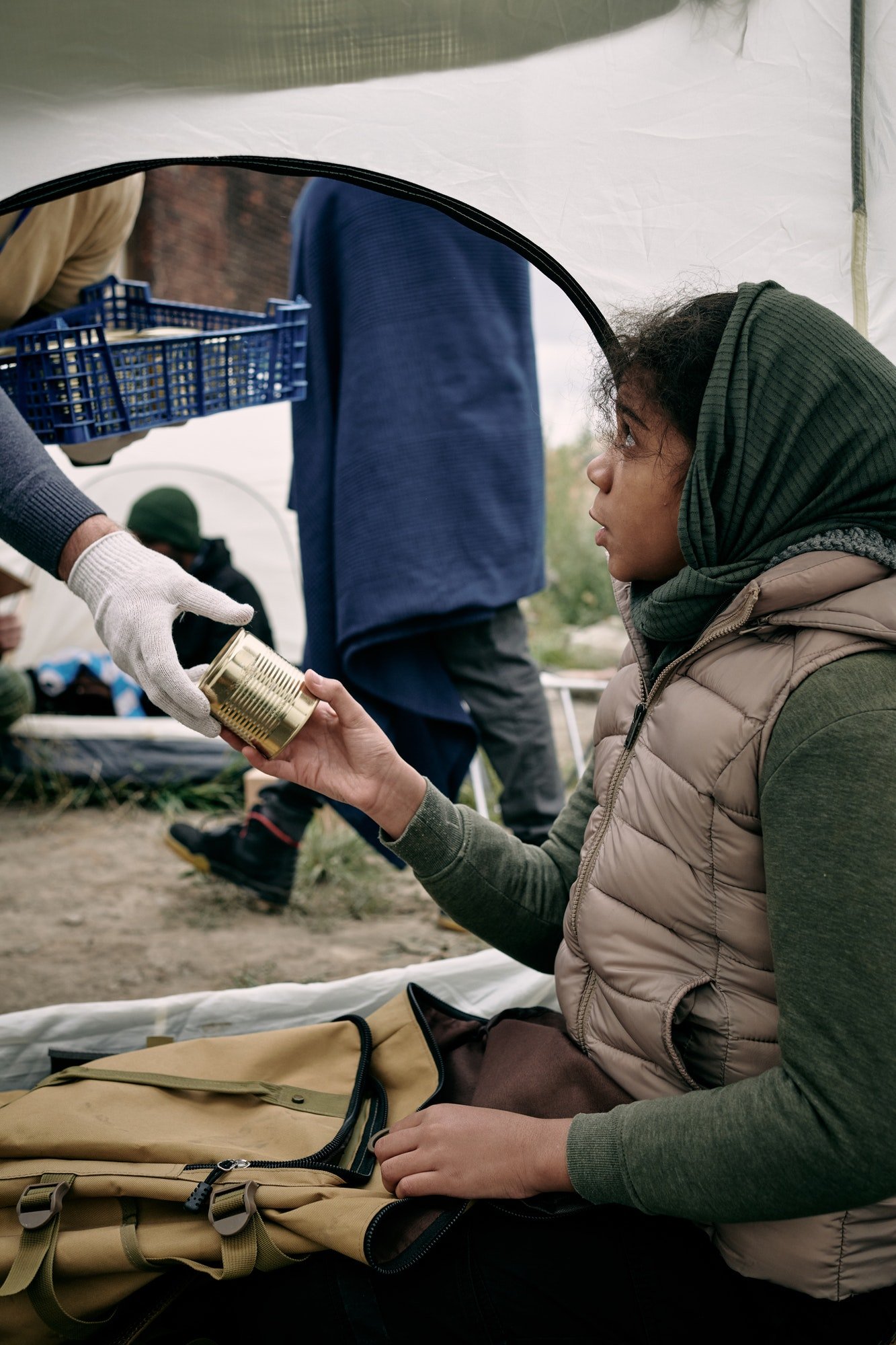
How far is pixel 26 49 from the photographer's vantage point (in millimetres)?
1565

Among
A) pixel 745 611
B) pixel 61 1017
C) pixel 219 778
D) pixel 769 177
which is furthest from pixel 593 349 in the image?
pixel 219 778

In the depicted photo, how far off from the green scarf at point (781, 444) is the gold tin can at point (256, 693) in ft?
1.59

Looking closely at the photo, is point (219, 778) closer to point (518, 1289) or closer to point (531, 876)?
point (531, 876)

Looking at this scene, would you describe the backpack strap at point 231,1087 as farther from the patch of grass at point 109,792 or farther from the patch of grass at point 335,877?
the patch of grass at point 109,792

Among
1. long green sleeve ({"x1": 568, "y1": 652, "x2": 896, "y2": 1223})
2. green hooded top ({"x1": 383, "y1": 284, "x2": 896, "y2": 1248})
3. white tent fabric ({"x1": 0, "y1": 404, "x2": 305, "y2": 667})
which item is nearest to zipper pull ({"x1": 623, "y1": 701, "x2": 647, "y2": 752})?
green hooded top ({"x1": 383, "y1": 284, "x2": 896, "y2": 1248})

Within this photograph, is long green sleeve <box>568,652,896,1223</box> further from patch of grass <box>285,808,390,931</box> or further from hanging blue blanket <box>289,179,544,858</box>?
patch of grass <box>285,808,390,931</box>

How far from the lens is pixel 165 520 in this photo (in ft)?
13.9

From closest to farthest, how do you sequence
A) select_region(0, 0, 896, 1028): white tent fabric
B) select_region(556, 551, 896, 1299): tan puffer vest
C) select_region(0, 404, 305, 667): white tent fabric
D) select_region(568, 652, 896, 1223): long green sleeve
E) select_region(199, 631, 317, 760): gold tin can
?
1. select_region(568, 652, 896, 1223): long green sleeve
2. select_region(556, 551, 896, 1299): tan puffer vest
3. select_region(199, 631, 317, 760): gold tin can
4. select_region(0, 0, 896, 1028): white tent fabric
5. select_region(0, 404, 305, 667): white tent fabric

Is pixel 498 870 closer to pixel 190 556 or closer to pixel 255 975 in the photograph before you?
pixel 255 975

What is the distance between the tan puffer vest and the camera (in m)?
1.12

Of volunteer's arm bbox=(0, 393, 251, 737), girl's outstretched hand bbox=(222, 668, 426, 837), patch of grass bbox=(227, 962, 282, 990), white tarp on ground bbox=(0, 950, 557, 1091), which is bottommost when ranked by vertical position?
patch of grass bbox=(227, 962, 282, 990)

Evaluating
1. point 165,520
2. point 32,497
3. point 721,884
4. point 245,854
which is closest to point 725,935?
point 721,884

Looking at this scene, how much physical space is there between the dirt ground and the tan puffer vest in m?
1.81

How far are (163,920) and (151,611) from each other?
2243mm
